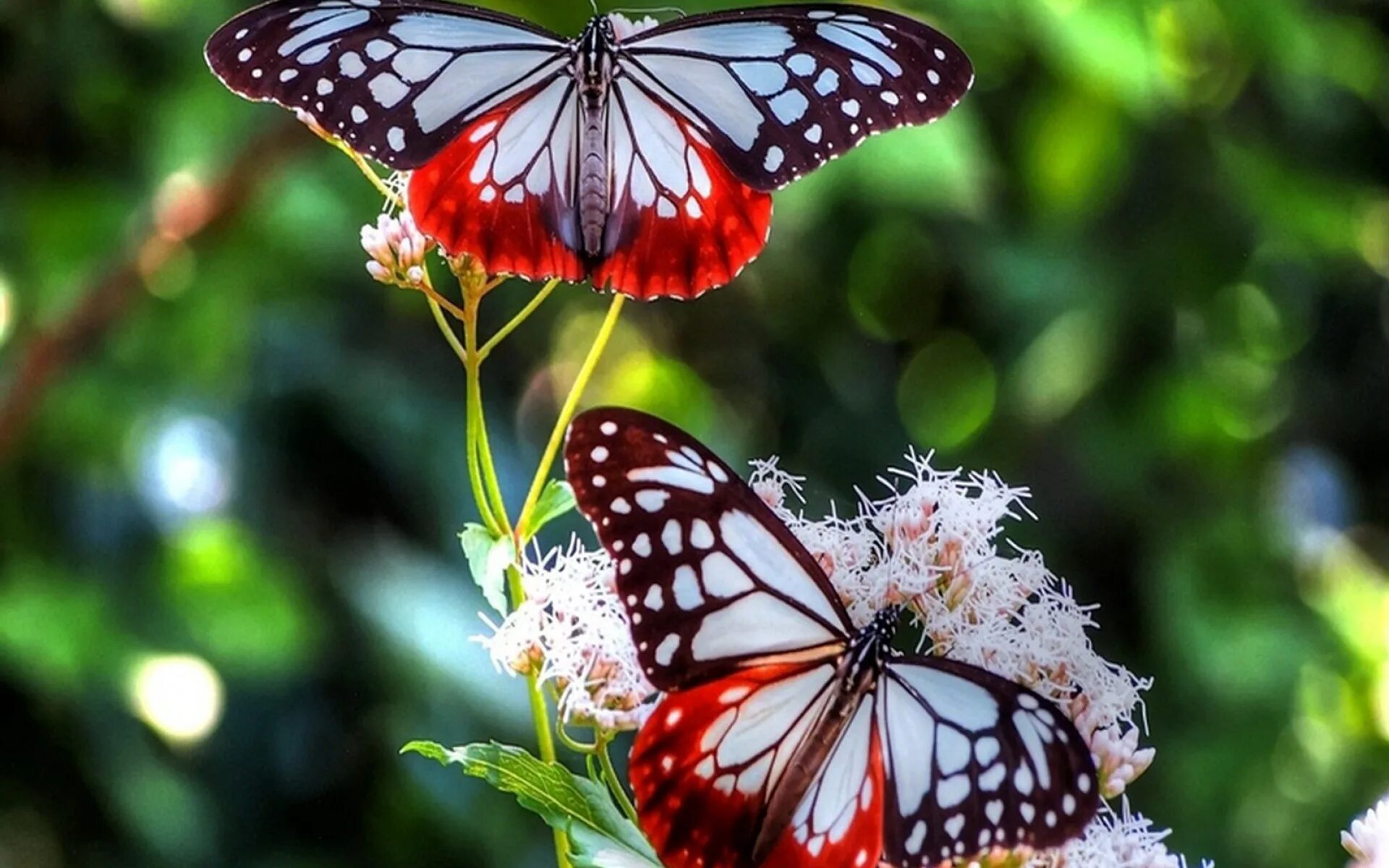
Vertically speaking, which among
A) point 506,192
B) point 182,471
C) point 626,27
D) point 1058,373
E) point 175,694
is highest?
point 1058,373

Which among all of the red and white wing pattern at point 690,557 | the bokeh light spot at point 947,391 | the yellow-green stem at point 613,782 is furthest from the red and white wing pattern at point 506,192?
the bokeh light spot at point 947,391

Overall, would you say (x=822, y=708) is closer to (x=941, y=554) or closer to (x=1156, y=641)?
(x=941, y=554)

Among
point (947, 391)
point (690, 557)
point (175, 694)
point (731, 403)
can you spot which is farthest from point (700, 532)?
point (947, 391)

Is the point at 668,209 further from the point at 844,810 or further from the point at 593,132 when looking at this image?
the point at 844,810

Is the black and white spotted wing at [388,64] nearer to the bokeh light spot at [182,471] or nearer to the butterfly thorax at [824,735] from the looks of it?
the butterfly thorax at [824,735]

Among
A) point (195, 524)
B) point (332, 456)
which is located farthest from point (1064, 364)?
point (195, 524)
